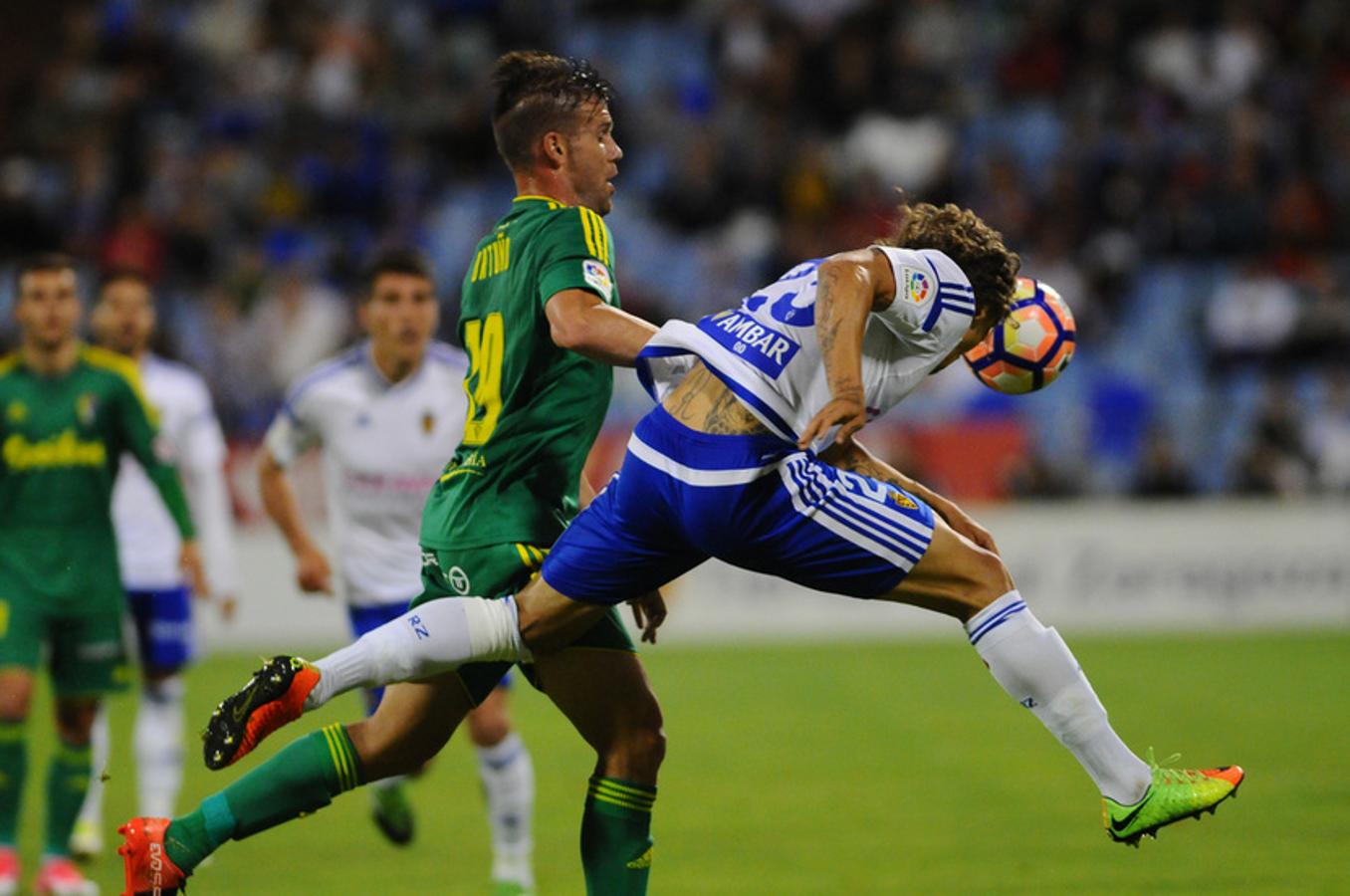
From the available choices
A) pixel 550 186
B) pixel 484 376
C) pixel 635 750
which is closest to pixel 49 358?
pixel 484 376

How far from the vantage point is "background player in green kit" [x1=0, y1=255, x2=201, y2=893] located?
6.92m

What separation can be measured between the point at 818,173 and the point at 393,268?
489 inches

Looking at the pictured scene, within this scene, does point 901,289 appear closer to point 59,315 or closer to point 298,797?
point 298,797

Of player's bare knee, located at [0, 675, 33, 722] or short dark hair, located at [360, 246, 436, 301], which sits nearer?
player's bare knee, located at [0, 675, 33, 722]

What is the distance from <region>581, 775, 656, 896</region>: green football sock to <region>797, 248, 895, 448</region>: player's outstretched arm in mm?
1210

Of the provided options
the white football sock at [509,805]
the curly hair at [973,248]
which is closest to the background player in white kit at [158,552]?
the white football sock at [509,805]

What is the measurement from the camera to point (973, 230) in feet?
16.9

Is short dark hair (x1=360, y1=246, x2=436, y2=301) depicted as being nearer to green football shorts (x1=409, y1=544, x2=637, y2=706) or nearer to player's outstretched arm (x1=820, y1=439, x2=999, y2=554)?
green football shorts (x1=409, y1=544, x2=637, y2=706)

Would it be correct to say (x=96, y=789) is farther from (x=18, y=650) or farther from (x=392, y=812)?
(x=18, y=650)

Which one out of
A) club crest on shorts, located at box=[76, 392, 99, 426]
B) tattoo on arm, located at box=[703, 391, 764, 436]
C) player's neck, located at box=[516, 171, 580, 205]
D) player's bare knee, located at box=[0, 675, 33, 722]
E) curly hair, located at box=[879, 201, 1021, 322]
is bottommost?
player's bare knee, located at box=[0, 675, 33, 722]

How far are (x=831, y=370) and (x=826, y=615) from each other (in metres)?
12.5

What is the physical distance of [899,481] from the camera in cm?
530

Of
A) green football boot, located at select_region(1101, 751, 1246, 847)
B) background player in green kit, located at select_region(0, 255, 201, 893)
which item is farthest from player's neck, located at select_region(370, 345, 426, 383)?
green football boot, located at select_region(1101, 751, 1246, 847)

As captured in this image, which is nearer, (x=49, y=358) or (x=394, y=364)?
(x=49, y=358)
